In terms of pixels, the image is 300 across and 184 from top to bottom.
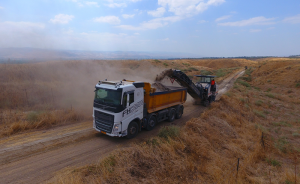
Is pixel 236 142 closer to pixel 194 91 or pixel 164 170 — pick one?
pixel 164 170

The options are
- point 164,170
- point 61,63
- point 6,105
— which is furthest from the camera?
point 61,63

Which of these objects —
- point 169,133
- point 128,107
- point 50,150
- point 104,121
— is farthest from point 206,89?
point 50,150

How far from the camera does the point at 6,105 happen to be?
14148 millimetres

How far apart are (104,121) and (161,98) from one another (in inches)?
161

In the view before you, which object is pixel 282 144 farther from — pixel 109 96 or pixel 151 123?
pixel 109 96

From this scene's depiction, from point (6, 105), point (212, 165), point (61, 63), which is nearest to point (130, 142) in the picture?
point (212, 165)

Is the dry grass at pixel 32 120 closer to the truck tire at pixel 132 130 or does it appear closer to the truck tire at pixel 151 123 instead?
the truck tire at pixel 132 130

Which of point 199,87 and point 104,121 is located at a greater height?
point 199,87

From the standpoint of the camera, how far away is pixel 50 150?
8273mm

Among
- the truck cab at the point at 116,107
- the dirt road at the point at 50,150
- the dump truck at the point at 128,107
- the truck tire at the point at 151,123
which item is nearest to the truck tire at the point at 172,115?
the dump truck at the point at 128,107

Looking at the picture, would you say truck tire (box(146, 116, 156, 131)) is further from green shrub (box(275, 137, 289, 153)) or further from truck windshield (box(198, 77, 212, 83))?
truck windshield (box(198, 77, 212, 83))

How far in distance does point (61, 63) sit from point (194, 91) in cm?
1919

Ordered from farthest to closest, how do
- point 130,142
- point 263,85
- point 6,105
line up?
point 263,85
point 6,105
point 130,142

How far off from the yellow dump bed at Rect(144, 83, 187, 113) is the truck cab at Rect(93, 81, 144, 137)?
0.74m
